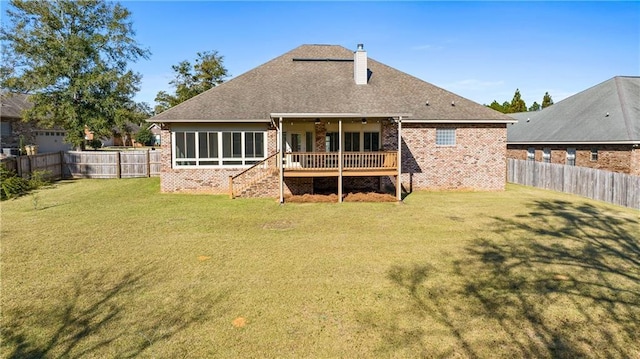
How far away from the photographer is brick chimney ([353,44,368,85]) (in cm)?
1987

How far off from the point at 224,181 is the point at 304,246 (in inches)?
381

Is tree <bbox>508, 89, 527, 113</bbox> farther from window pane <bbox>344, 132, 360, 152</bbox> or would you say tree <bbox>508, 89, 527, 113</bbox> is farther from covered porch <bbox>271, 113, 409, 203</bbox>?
window pane <bbox>344, 132, 360, 152</bbox>

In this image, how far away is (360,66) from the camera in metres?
20.0

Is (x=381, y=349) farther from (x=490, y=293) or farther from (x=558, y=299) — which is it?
(x=558, y=299)

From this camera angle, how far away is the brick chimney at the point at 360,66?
782 inches

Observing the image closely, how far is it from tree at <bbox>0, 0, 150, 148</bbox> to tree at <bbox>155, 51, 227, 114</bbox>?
7290 millimetres

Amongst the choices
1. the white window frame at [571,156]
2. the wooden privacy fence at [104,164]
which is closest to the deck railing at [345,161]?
the wooden privacy fence at [104,164]

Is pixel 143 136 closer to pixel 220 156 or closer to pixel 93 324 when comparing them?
pixel 220 156

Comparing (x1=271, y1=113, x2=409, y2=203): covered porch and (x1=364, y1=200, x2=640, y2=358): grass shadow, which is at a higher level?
(x1=271, y1=113, x2=409, y2=203): covered porch

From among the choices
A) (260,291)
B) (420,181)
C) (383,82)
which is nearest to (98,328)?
(260,291)

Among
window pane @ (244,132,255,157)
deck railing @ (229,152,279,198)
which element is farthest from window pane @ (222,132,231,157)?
deck railing @ (229,152,279,198)

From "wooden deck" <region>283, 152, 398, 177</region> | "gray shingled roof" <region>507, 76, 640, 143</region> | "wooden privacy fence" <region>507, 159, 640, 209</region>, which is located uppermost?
"gray shingled roof" <region>507, 76, 640, 143</region>

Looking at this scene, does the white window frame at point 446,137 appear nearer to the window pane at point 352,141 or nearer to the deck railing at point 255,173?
the window pane at point 352,141

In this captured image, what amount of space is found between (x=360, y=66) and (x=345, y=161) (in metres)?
6.04
